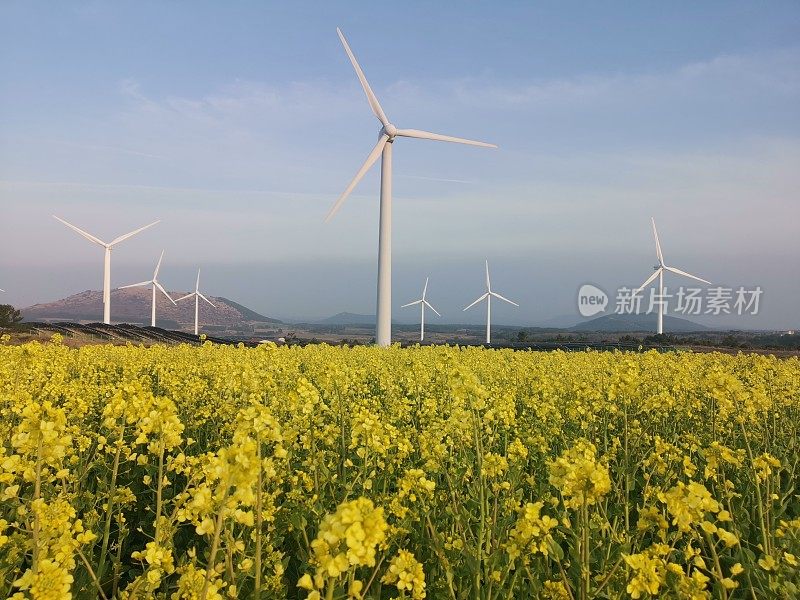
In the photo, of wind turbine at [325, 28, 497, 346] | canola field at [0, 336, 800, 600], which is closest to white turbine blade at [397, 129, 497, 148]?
wind turbine at [325, 28, 497, 346]

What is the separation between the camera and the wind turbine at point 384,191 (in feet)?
102

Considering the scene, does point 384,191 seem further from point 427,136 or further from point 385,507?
point 385,507

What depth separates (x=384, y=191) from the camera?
1252 inches

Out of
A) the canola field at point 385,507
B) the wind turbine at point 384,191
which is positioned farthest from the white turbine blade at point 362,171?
the canola field at point 385,507

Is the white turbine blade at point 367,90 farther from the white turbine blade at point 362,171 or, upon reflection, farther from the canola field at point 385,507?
the canola field at point 385,507

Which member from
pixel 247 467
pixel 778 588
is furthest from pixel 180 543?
pixel 778 588

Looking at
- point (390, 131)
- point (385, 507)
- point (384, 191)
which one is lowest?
point (385, 507)

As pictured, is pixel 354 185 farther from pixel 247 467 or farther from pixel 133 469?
pixel 247 467

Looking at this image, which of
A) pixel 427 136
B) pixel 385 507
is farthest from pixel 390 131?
pixel 385 507

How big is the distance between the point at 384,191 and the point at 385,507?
1128 inches

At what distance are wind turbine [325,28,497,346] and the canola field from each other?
23.2 meters

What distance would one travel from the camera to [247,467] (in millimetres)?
2393

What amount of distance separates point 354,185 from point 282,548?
1069 inches

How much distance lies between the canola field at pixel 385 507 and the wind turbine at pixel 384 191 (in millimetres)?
23242
